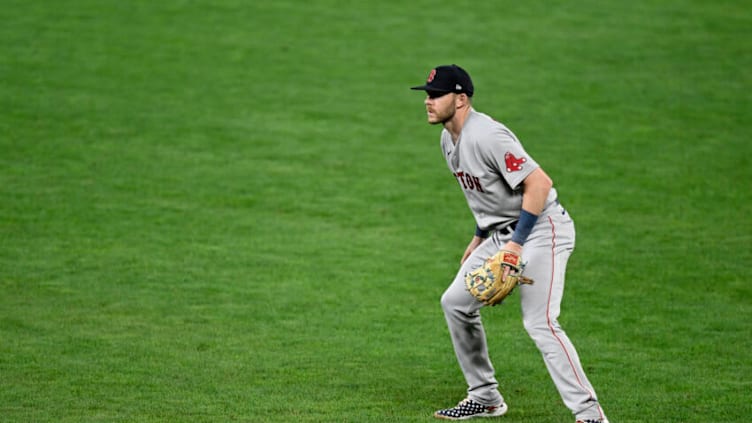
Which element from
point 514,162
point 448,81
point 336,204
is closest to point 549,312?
point 514,162

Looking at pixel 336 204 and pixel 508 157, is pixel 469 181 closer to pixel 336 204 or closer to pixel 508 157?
pixel 508 157

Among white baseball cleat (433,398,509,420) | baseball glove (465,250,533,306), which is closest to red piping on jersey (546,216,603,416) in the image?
baseball glove (465,250,533,306)

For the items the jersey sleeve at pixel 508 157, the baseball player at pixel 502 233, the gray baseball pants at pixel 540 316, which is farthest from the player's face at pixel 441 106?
the gray baseball pants at pixel 540 316

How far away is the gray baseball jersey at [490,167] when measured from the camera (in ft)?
17.8

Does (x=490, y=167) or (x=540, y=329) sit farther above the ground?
(x=490, y=167)

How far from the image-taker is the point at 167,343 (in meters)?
7.42

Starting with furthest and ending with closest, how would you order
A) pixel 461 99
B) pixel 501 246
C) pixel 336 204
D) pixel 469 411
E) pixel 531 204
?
pixel 336 204, pixel 469 411, pixel 501 246, pixel 461 99, pixel 531 204

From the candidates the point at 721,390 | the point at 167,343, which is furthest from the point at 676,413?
the point at 167,343

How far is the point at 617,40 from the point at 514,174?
12012 mm

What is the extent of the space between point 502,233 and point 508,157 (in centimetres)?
52

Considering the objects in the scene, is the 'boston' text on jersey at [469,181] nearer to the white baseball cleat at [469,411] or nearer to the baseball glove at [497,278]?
the baseball glove at [497,278]

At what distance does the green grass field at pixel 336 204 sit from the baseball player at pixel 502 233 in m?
0.55

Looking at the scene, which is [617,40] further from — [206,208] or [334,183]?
[206,208]

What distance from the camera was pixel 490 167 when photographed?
18.2ft
